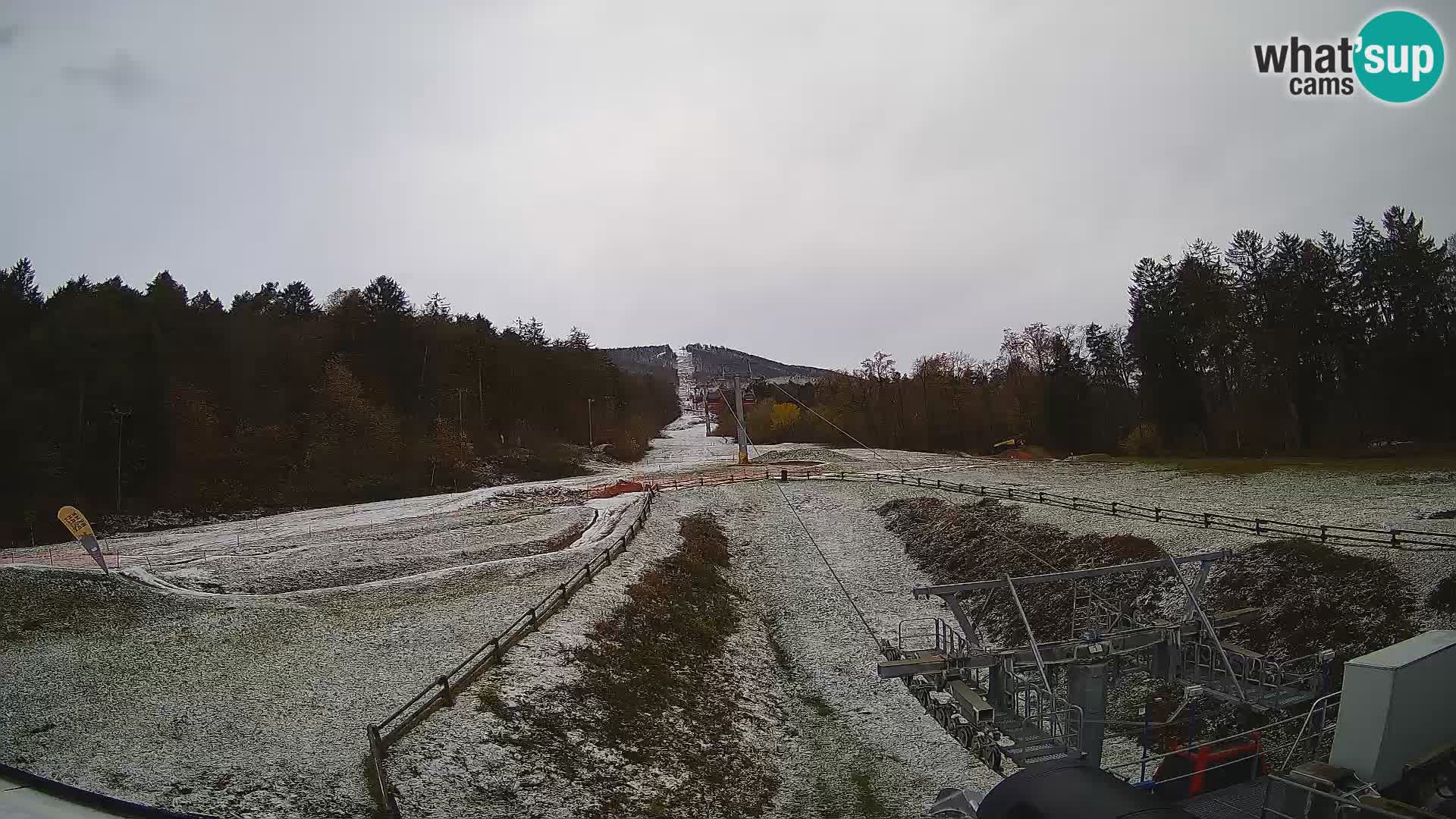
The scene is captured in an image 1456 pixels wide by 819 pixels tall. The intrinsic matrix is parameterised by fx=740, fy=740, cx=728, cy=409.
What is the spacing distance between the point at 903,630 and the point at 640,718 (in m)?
14.1

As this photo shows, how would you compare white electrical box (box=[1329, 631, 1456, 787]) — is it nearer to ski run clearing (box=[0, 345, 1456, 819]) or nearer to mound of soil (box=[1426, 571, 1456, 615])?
ski run clearing (box=[0, 345, 1456, 819])

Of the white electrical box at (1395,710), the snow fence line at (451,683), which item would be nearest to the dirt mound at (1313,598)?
the white electrical box at (1395,710)

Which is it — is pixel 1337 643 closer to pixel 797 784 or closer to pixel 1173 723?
pixel 1173 723

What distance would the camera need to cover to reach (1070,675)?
15.4m

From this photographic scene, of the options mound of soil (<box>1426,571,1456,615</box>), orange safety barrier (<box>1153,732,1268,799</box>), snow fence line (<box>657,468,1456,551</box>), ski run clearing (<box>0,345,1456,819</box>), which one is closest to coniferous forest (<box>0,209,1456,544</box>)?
ski run clearing (<box>0,345,1456,819</box>)

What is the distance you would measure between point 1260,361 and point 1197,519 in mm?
38810

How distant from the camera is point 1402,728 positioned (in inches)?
388

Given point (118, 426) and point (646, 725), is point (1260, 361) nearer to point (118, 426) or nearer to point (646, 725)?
point (646, 725)

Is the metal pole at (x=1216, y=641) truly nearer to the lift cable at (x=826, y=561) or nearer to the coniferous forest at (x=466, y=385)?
the lift cable at (x=826, y=561)

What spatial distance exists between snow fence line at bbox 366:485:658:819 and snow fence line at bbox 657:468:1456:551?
2639 centimetres

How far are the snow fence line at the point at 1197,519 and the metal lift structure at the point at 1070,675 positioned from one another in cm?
941

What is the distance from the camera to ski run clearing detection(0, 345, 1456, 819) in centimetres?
1688

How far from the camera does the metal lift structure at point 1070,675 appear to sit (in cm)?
1502

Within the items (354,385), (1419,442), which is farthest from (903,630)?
(354,385)
